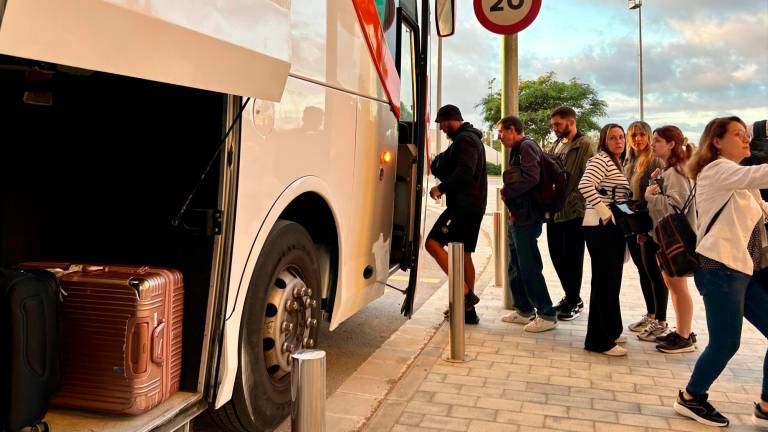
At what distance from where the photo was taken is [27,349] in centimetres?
218

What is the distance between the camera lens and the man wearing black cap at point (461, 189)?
19.2 feet

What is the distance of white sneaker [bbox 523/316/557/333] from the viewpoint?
580 centimetres

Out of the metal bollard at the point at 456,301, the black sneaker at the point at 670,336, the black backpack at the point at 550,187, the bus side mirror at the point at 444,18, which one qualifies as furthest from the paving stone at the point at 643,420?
the bus side mirror at the point at 444,18

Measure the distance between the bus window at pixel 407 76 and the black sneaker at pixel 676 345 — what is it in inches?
106

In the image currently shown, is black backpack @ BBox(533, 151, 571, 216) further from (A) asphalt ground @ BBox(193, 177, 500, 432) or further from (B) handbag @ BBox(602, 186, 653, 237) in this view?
(A) asphalt ground @ BBox(193, 177, 500, 432)

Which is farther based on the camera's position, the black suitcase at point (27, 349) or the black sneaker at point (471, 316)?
the black sneaker at point (471, 316)

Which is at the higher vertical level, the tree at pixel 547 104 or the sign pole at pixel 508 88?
the tree at pixel 547 104

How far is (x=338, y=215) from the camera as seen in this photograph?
3943mm

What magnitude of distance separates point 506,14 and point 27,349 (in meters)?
5.11

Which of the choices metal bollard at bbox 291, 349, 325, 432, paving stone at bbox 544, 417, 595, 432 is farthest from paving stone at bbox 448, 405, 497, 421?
metal bollard at bbox 291, 349, 325, 432

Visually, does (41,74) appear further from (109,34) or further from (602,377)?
(602,377)

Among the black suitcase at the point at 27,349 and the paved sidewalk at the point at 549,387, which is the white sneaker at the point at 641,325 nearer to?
the paved sidewalk at the point at 549,387

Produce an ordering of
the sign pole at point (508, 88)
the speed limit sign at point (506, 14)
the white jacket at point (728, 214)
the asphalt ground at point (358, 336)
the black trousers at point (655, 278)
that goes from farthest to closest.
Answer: the sign pole at point (508, 88)
the speed limit sign at point (506, 14)
the black trousers at point (655, 278)
the asphalt ground at point (358, 336)
the white jacket at point (728, 214)

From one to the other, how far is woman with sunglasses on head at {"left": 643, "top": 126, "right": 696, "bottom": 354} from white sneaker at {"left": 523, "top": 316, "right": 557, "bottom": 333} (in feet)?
3.02
